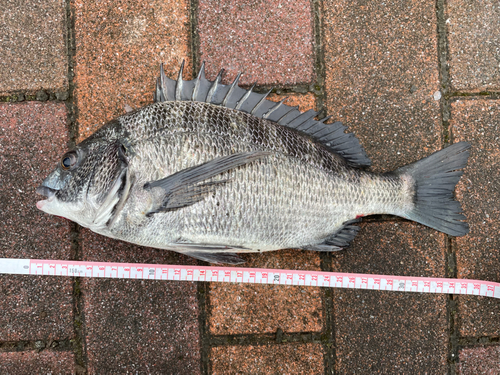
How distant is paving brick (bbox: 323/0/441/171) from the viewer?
2.31 meters

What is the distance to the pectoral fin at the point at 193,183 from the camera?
5.71ft

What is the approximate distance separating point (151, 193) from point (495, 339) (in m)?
2.49

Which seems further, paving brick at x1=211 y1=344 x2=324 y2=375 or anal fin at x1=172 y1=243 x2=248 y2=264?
paving brick at x1=211 y1=344 x2=324 y2=375

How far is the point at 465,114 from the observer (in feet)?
7.60

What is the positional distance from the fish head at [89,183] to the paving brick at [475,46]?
2327mm

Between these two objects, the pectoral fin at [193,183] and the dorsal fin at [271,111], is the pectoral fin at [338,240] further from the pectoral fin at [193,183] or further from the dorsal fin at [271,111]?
the pectoral fin at [193,183]

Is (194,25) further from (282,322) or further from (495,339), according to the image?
(495,339)

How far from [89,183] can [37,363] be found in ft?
4.52

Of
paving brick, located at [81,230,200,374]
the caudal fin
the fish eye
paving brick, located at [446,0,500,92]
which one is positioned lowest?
paving brick, located at [81,230,200,374]

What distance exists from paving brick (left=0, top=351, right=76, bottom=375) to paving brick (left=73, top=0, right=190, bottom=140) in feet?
5.20

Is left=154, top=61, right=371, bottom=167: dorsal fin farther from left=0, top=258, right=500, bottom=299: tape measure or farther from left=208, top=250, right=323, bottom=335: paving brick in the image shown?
left=208, top=250, right=323, bottom=335: paving brick

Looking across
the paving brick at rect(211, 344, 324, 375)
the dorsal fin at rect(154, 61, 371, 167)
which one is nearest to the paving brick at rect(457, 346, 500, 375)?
the paving brick at rect(211, 344, 324, 375)

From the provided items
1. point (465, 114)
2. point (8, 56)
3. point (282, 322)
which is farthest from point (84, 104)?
point (465, 114)

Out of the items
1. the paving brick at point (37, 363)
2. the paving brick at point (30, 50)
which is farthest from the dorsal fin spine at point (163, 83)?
the paving brick at point (37, 363)
